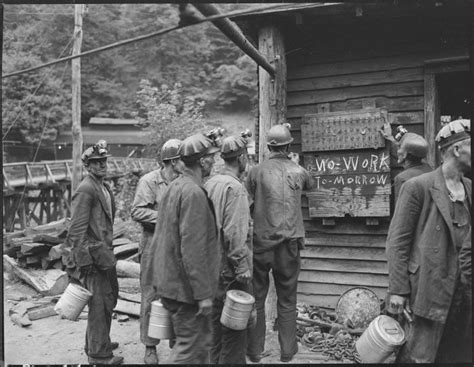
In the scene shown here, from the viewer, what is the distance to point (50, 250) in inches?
375

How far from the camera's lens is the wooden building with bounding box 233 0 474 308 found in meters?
6.14

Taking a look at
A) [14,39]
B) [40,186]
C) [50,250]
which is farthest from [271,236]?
[14,39]

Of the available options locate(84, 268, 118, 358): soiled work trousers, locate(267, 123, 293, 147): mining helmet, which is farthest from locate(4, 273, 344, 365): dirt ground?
locate(267, 123, 293, 147): mining helmet

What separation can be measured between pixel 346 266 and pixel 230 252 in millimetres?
2785

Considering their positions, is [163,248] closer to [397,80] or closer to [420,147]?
[420,147]

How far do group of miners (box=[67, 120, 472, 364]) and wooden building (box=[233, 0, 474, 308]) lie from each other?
1.25 metres

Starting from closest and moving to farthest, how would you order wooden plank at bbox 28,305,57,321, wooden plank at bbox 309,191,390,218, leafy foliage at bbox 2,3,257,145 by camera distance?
wooden plank at bbox 309,191,390,218, wooden plank at bbox 28,305,57,321, leafy foliage at bbox 2,3,257,145

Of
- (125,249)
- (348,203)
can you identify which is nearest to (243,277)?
(348,203)

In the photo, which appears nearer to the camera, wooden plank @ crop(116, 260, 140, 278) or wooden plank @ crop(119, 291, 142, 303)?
wooden plank @ crop(119, 291, 142, 303)

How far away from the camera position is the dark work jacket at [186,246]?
3.62 m

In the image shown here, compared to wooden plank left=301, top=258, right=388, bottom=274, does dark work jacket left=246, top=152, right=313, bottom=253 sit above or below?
above

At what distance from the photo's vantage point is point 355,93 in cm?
670

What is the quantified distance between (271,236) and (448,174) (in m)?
2.18

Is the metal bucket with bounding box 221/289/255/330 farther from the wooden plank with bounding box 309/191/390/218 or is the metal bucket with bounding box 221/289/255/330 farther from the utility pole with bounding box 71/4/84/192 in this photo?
the utility pole with bounding box 71/4/84/192
